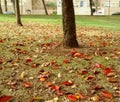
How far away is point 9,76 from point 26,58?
4.08 feet

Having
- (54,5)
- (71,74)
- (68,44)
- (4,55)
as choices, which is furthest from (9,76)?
(54,5)

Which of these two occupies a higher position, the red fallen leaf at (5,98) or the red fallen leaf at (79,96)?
the red fallen leaf at (5,98)

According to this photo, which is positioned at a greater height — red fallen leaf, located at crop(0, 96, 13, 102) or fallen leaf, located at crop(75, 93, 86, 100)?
red fallen leaf, located at crop(0, 96, 13, 102)

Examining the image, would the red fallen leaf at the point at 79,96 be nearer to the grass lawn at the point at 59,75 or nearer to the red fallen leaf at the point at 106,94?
the grass lawn at the point at 59,75

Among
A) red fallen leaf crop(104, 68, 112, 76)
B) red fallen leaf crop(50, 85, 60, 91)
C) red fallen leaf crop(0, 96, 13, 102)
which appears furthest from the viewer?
red fallen leaf crop(104, 68, 112, 76)

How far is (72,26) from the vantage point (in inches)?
310

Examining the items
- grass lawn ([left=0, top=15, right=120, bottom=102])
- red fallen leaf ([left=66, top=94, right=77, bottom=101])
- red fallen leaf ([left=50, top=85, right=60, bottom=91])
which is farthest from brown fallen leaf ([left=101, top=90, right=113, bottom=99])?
red fallen leaf ([left=50, top=85, right=60, bottom=91])

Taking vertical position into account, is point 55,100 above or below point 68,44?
below

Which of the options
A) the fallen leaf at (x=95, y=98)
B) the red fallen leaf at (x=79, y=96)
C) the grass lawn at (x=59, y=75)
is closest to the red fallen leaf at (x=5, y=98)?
the grass lawn at (x=59, y=75)

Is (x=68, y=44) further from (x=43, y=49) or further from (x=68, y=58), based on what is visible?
(x=68, y=58)

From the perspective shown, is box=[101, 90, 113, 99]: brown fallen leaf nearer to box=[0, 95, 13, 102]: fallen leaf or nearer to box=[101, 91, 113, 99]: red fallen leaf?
box=[101, 91, 113, 99]: red fallen leaf

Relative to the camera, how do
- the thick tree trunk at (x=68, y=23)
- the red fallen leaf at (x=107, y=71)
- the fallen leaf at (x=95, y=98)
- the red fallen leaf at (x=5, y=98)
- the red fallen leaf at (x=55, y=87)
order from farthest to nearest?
the thick tree trunk at (x=68, y=23), the red fallen leaf at (x=107, y=71), the red fallen leaf at (x=55, y=87), the fallen leaf at (x=95, y=98), the red fallen leaf at (x=5, y=98)

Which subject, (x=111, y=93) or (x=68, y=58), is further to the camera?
(x=68, y=58)

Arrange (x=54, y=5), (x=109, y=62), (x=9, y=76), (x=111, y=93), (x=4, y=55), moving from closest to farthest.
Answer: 1. (x=111, y=93)
2. (x=9, y=76)
3. (x=109, y=62)
4. (x=4, y=55)
5. (x=54, y=5)
